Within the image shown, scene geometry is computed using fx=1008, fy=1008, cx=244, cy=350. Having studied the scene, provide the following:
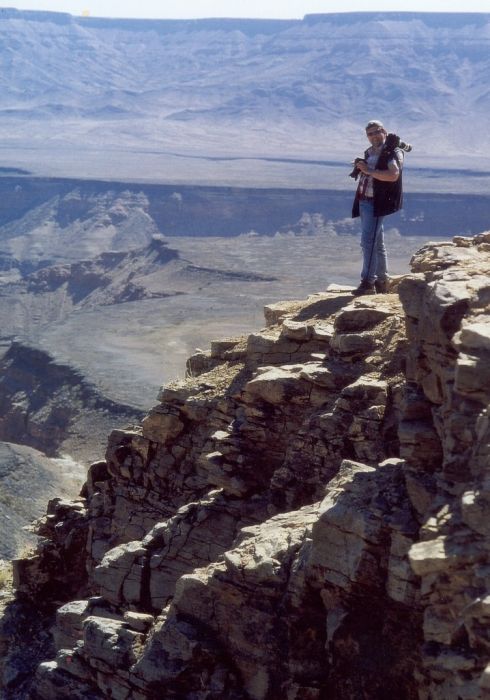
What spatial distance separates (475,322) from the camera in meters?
6.43

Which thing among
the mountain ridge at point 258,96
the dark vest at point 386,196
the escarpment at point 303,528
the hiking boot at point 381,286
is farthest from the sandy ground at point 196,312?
the mountain ridge at point 258,96

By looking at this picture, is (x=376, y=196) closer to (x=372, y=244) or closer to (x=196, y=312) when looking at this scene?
(x=372, y=244)

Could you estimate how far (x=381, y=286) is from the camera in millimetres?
11500

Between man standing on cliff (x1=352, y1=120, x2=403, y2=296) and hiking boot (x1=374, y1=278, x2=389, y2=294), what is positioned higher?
man standing on cliff (x1=352, y1=120, x2=403, y2=296)

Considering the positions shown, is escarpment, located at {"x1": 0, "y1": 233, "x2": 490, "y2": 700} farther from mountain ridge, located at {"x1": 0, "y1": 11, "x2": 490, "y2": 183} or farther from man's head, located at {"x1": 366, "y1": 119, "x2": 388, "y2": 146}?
mountain ridge, located at {"x1": 0, "y1": 11, "x2": 490, "y2": 183}

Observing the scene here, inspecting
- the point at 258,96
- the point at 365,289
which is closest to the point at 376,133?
the point at 365,289

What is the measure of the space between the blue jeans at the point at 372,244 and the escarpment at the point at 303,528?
427 mm

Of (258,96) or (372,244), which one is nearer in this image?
(372,244)

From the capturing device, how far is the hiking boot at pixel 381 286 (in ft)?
37.6

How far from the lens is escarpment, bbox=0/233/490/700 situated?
596cm

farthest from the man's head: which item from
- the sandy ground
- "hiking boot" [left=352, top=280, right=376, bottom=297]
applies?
the sandy ground

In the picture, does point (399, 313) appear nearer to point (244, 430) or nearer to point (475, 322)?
point (244, 430)

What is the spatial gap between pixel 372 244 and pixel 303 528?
15.6 ft

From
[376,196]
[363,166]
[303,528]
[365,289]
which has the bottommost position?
[303,528]
